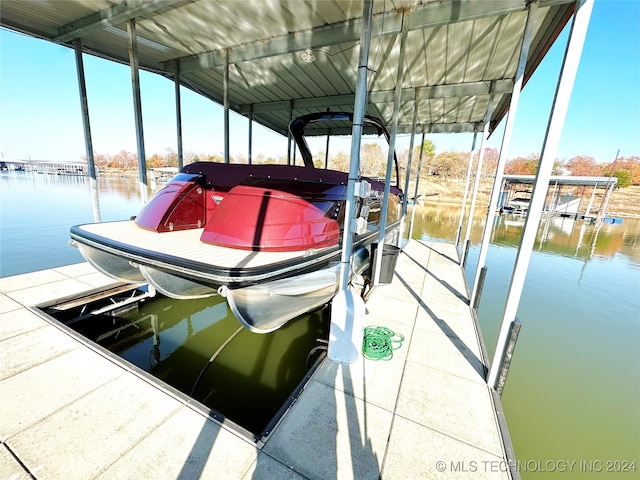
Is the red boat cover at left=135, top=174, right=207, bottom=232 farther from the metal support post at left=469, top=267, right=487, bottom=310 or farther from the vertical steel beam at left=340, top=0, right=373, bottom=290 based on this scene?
the metal support post at left=469, top=267, right=487, bottom=310

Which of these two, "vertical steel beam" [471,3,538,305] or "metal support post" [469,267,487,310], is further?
"metal support post" [469,267,487,310]

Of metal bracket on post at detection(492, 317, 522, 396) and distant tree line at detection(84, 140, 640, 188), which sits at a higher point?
distant tree line at detection(84, 140, 640, 188)

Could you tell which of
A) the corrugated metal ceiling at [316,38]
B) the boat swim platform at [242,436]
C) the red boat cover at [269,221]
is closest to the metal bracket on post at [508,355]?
the boat swim platform at [242,436]

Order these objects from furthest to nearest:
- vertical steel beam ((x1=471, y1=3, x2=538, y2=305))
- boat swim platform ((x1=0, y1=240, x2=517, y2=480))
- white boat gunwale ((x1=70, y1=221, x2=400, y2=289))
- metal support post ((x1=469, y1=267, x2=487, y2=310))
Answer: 1. metal support post ((x1=469, y1=267, x2=487, y2=310))
2. vertical steel beam ((x1=471, y1=3, x2=538, y2=305))
3. white boat gunwale ((x1=70, y1=221, x2=400, y2=289))
4. boat swim platform ((x1=0, y1=240, x2=517, y2=480))

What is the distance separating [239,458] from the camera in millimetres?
1601

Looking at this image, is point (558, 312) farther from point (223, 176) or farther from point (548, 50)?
point (223, 176)

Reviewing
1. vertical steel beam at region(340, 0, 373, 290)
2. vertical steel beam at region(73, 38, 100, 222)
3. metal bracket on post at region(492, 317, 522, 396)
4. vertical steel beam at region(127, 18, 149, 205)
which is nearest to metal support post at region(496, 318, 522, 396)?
metal bracket on post at region(492, 317, 522, 396)

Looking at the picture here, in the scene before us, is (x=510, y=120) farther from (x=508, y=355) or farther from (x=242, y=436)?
(x=242, y=436)

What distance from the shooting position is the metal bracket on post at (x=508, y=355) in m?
2.12

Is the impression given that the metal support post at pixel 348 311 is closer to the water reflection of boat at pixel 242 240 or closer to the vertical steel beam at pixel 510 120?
the water reflection of boat at pixel 242 240

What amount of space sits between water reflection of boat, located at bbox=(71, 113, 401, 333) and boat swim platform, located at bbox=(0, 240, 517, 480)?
772 millimetres

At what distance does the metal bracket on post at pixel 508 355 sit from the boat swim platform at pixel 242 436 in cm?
15

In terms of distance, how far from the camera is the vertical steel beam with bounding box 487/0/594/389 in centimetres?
182

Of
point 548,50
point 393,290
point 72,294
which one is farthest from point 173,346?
point 548,50
